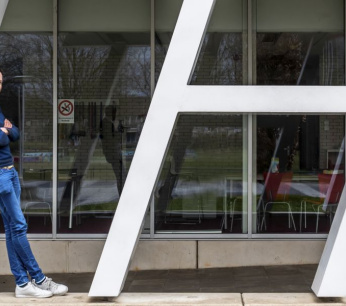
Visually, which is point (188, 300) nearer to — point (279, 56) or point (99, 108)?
point (99, 108)

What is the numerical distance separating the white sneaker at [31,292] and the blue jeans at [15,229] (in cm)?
5

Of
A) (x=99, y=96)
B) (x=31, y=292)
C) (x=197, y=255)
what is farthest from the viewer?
(x=99, y=96)

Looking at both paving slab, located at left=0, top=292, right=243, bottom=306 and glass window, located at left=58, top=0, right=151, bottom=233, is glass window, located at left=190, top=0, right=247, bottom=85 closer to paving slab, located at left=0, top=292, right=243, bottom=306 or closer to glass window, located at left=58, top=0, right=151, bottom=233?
glass window, located at left=58, top=0, right=151, bottom=233

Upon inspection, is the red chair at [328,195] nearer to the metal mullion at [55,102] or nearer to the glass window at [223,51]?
the glass window at [223,51]

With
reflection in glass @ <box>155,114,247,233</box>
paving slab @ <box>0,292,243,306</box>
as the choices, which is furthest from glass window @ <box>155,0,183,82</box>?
paving slab @ <box>0,292,243,306</box>

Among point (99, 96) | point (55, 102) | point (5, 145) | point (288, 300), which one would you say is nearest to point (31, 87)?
point (55, 102)

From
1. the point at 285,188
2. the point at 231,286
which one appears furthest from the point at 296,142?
the point at 231,286

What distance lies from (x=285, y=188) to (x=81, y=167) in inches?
102

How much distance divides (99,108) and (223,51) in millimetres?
1705

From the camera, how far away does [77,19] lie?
27.2 feet

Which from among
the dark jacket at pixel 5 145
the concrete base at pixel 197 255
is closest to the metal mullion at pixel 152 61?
the concrete base at pixel 197 255

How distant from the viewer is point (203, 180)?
8.31 metres

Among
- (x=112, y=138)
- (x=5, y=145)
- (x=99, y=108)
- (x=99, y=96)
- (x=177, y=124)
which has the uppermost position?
(x=99, y=96)

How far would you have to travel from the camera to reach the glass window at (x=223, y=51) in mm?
8250
